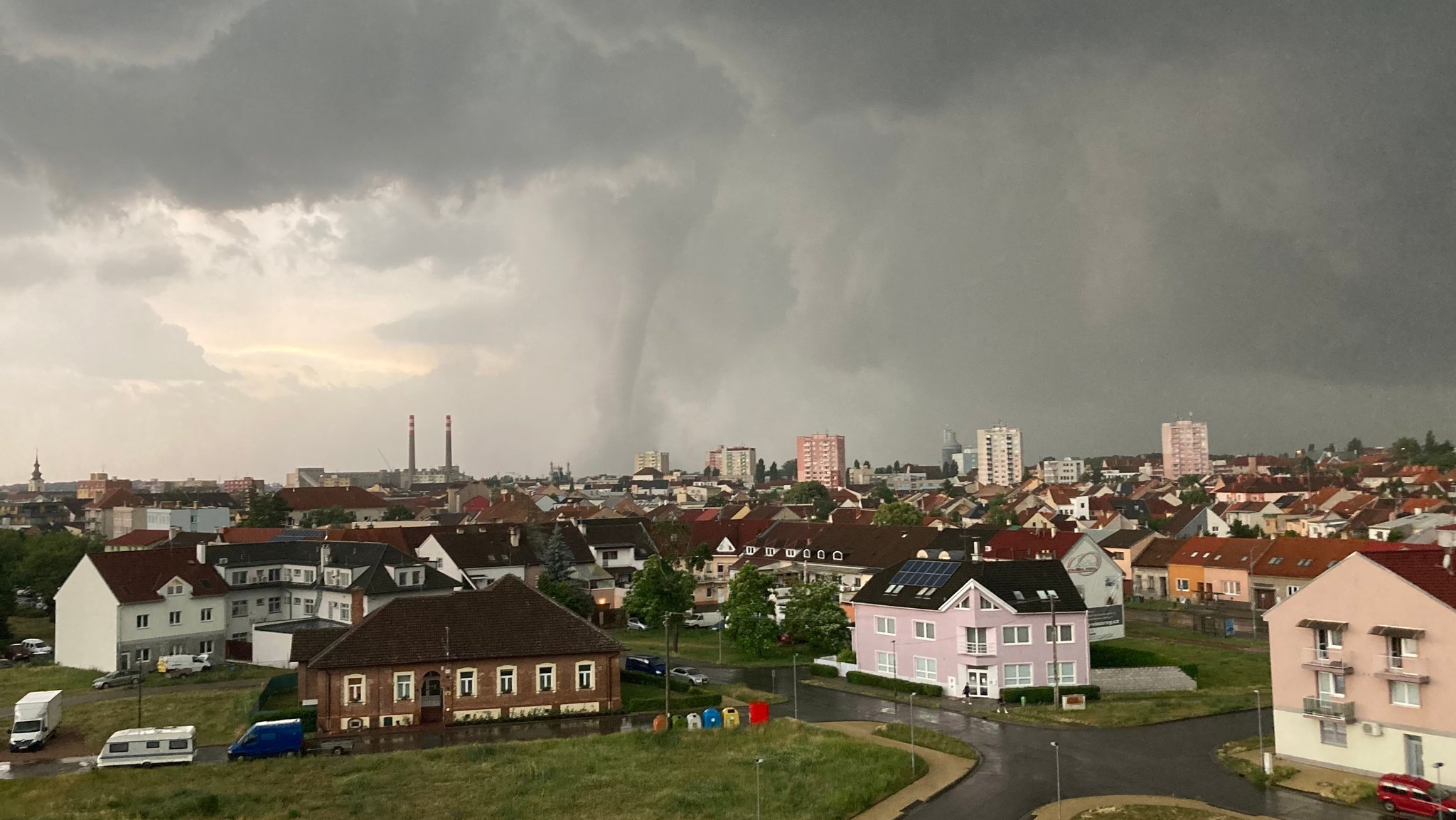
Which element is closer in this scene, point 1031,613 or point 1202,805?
point 1202,805

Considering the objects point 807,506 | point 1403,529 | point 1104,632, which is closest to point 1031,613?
point 1104,632

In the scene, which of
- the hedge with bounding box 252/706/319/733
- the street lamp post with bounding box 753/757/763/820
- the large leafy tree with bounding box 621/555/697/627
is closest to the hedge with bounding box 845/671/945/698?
the street lamp post with bounding box 753/757/763/820

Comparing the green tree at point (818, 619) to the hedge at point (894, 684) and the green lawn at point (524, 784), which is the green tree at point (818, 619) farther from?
the green lawn at point (524, 784)

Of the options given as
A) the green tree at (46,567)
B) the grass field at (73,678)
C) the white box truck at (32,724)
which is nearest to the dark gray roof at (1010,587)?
the grass field at (73,678)

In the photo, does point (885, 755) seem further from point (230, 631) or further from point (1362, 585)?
point (230, 631)

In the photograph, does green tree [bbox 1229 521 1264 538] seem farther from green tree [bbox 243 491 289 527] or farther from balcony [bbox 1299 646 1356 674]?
green tree [bbox 243 491 289 527]

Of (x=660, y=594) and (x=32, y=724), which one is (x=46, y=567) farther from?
(x=660, y=594)

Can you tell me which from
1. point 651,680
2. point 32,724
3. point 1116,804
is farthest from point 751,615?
point 32,724
